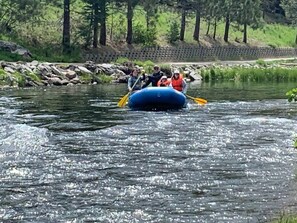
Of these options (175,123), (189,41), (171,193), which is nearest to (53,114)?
(175,123)

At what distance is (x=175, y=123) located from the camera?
782 inches

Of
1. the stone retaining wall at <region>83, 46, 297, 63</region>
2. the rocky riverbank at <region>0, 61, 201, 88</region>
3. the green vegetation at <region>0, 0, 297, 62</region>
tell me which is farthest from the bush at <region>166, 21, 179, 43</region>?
the rocky riverbank at <region>0, 61, 201, 88</region>

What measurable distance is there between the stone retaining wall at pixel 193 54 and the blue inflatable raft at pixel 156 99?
27.0m

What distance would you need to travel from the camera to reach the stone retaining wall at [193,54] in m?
51.8

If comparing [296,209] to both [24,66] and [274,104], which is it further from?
[24,66]

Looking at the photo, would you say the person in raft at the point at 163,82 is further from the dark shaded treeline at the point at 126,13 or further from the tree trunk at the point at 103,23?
the tree trunk at the point at 103,23

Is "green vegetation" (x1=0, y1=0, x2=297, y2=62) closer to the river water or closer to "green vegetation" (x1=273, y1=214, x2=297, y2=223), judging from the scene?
the river water

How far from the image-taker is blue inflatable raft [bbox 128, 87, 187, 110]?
76.0 ft

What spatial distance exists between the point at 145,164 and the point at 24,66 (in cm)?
2715

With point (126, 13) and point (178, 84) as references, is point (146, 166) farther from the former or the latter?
point (126, 13)

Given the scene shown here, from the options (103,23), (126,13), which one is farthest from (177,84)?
(126,13)

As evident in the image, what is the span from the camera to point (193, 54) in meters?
61.5

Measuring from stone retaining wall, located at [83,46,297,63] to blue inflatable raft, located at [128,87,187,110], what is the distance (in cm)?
2697

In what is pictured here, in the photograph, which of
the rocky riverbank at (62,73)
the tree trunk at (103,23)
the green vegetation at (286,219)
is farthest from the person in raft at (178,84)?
the tree trunk at (103,23)
